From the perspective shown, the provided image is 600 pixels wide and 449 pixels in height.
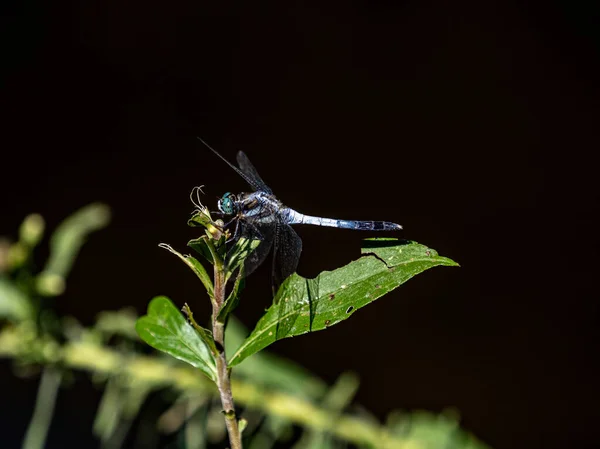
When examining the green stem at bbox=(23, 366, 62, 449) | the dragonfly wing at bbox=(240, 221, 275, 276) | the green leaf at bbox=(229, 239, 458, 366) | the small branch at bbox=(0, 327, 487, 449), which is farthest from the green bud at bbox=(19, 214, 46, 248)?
the green leaf at bbox=(229, 239, 458, 366)

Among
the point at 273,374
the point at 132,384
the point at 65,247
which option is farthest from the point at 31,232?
the point at 273,374

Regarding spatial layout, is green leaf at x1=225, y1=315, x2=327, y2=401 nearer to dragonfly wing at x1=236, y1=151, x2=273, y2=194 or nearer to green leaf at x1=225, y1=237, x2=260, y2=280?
dragonfly wing at x1=236, y1=151, x2=273, y2=194

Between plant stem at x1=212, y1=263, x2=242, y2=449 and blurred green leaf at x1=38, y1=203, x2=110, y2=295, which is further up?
blurred green leaf at x1=38, y1=203, x2=110, y2=295

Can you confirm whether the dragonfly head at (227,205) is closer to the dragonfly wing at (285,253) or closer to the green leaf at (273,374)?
the dragonfly wing at (285,253)

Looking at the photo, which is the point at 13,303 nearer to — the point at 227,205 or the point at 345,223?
the point at 227,205

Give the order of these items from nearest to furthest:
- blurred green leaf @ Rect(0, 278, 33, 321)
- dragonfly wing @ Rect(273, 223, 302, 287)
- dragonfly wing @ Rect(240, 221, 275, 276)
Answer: dragonfly wing @ Rect(240, 221, 275, 276) < dragonfly wing @ Rect(273, 223, 302, 287) < blurred green leaf @ Rect(0, 278, 33, 321)

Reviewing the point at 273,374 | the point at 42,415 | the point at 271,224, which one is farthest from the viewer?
the point at 273,374

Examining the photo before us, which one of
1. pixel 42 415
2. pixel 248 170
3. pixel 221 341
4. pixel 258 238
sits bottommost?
pixel 42 415

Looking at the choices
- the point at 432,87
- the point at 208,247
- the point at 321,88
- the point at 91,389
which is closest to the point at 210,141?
the point at 321,88
